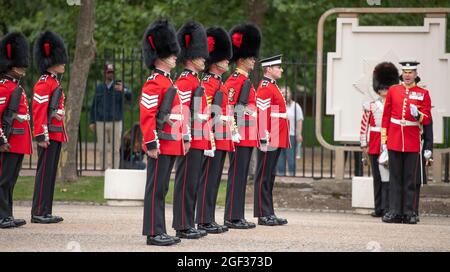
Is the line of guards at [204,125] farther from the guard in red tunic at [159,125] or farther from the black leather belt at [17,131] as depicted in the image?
the black leather belt at [17,131]

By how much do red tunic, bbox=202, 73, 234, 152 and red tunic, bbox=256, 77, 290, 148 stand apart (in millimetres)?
761

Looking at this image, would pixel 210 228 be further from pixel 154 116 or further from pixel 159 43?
pixel 159 43

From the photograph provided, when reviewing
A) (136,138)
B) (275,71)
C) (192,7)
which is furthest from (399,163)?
(192,7)

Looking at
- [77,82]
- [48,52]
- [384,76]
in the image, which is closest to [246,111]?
[48,52]

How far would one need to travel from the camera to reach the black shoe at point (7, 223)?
12.0m

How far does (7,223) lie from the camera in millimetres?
12039

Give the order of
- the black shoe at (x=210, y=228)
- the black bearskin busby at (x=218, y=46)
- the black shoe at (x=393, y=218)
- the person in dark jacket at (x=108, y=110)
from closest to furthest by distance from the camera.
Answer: the black shoe at (x=210, y=228) → the black bearskin busby at (x=218, y=46) → the black shoe at (x=393, y=218) → the person in dark jacket at (x=108, y=110)

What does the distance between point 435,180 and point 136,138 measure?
15.6ft

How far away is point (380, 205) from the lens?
48.1 ft

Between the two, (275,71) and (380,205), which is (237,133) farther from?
(380,205)

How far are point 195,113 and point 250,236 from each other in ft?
4.48

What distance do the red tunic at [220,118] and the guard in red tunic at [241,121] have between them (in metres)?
0.23

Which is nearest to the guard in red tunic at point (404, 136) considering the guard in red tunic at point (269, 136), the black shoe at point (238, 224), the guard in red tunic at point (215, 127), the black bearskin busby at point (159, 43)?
the guard in red tunic at point (269, 136)

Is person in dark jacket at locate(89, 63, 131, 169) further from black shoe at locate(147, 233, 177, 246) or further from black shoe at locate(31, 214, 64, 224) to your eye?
black shoe at locate(147, 233, 177, 246)
